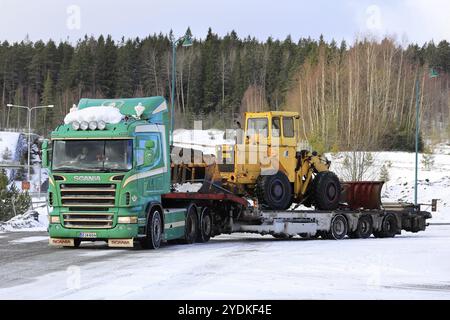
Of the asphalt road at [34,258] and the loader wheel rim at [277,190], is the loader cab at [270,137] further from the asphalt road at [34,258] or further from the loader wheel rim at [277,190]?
the asphalt road at [34,258]

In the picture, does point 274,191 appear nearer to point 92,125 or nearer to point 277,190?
point 277,190

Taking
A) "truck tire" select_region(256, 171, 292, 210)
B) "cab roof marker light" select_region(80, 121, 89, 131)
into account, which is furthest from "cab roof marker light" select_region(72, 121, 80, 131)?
"truck tire" select_region(256, 171, 292, 210)

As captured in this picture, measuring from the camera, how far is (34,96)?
401 ft

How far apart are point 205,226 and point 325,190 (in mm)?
4519

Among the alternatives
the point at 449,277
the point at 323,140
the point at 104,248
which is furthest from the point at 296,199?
the point at 323,140

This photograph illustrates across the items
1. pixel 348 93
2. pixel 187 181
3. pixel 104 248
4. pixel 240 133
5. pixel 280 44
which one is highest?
pixel 280 44

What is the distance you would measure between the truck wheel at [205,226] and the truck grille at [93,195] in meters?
4.35

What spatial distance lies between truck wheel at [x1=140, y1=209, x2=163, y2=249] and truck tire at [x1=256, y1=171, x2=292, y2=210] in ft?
14.8

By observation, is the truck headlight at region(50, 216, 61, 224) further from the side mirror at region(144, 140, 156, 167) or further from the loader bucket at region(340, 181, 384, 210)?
the loader bucket at region(340, 181, 384, 210)

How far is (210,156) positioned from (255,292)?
12.2 m

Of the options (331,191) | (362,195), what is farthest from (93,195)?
(362,195)

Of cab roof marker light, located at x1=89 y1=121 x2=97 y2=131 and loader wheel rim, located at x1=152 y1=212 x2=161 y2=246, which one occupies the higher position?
cab roof marker light, located at x1=89 y1=121 x2=97 y2=131

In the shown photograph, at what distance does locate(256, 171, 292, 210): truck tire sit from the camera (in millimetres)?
22672
